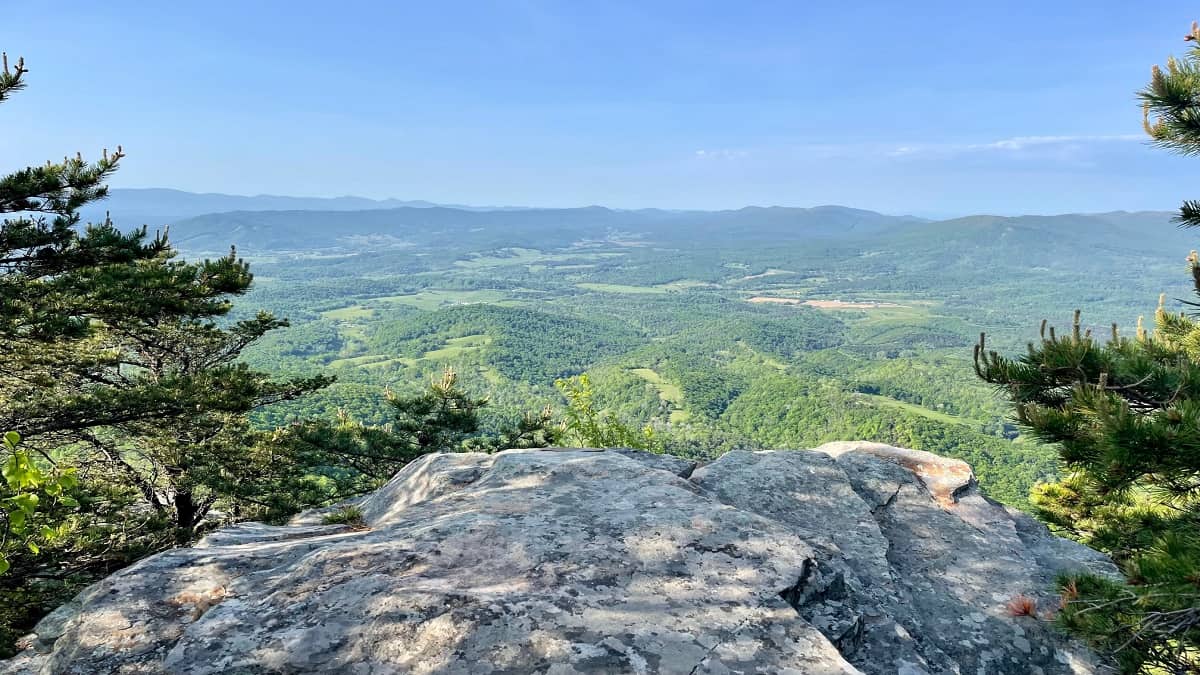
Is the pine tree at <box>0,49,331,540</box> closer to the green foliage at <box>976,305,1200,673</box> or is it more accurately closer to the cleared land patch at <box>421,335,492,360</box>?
the green foliage at <box>976,305,1200,673</box>

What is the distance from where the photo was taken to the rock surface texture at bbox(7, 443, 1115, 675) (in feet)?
9.71

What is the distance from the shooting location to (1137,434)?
14.7ft

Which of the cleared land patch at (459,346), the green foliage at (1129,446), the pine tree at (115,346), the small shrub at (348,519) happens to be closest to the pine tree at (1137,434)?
the green foliage at (1129,446)

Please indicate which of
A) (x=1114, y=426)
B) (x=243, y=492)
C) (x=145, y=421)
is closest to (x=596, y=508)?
(x=1114, y=426)

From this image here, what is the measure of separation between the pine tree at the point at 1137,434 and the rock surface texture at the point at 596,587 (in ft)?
1.61

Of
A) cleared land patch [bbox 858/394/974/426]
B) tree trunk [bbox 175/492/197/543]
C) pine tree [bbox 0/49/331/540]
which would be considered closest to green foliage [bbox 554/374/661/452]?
pine tree [bbox 0/49/331/540]

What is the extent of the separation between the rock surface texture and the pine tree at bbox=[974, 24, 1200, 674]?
49cm

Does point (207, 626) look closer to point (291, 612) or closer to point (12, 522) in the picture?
point (291, 612)

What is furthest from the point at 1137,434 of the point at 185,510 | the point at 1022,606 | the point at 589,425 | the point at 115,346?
the point at 115,346

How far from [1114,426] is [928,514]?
71.5 inches

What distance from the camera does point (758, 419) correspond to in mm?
105125

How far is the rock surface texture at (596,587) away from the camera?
2.96 m

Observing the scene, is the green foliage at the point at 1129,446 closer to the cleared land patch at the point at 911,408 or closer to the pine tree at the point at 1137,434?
the pine tree at the point at 1137,434

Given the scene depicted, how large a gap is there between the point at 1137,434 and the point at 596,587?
4.40 metres
